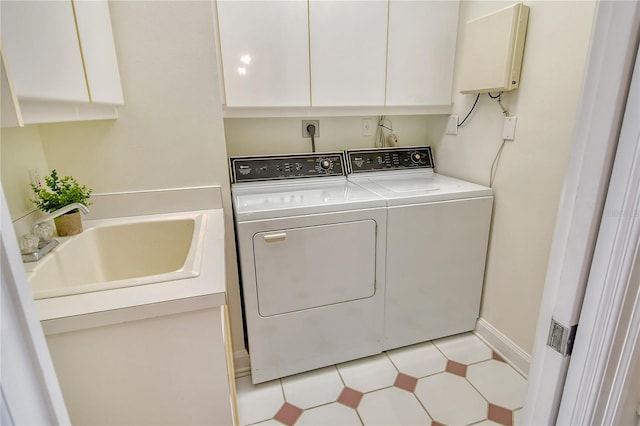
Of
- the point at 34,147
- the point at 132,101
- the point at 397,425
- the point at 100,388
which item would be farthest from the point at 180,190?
the point at 397,425

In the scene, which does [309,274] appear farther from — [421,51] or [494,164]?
[421,51]

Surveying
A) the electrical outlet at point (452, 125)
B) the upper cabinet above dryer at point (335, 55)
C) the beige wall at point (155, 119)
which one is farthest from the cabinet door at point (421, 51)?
the beige wall at point (155, 119)

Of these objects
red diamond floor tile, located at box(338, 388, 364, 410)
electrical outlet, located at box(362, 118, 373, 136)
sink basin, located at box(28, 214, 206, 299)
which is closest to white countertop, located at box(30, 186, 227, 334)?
sink basin, located at box(28, 214, 206, 299)

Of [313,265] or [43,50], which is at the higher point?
[43,50]

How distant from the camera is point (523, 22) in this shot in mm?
1545

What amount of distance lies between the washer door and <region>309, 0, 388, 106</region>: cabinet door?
2.56 feet

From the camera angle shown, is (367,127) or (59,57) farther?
(367,127)

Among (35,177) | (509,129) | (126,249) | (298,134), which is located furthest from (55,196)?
(509,129)

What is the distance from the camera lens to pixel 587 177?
1.72ft

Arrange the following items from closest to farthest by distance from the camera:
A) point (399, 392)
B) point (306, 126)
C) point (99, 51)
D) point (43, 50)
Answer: point (43, 50), point (99, 51), point (399, 392), point (306, 126)

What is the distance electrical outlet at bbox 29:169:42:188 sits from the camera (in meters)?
1.27

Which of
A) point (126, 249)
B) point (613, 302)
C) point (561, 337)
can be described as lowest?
point (126, 249)

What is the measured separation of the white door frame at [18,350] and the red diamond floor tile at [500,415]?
5.70ft

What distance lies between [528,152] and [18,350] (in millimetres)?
1917
